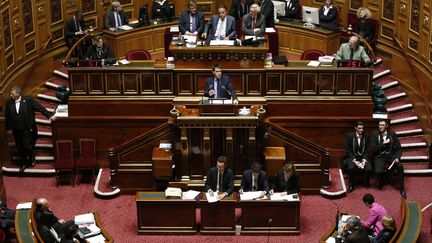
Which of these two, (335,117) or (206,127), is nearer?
(206,127)

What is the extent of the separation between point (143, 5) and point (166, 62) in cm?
412

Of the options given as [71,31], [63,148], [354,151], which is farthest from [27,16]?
[354,151]

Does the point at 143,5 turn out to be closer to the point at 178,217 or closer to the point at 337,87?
the point at 337,87

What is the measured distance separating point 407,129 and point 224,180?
439cm

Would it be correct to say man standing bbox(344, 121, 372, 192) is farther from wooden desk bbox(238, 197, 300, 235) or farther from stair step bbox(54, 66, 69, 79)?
stair step bbox(54, 66, 69, 79)

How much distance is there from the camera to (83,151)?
1543cm

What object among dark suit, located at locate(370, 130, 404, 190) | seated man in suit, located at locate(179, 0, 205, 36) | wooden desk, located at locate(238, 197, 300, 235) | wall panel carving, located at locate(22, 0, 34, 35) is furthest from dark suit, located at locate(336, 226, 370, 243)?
wall panel carving, located at locate(22, 0, 34, 35)

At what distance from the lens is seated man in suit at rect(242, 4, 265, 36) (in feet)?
53.1

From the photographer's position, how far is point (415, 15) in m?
16.6

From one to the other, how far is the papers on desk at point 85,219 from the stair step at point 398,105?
21.0ft

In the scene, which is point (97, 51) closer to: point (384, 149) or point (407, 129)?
point (384, 149)

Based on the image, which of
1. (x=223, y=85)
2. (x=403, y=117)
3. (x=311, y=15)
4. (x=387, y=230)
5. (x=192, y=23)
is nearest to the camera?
(x=387, y=230)

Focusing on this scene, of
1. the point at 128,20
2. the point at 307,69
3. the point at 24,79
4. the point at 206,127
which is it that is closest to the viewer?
the point at 206,127

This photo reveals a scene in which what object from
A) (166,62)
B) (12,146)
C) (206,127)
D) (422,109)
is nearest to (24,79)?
(12,146)
